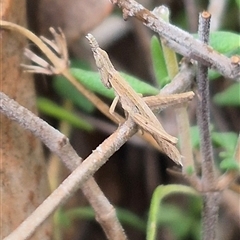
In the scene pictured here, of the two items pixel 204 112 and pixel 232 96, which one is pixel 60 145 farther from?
pixel 232 96

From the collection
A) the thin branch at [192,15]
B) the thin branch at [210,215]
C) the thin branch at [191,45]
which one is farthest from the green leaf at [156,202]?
the thin branch at [192,15]

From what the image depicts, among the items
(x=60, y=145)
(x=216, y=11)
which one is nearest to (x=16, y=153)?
(x=60, y=145)

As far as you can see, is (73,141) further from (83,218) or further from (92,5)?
(92,5)

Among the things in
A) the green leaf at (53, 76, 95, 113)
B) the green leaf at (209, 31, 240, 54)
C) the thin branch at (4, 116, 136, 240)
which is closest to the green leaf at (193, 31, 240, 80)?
the green leaf at (209, 31, 240, 54)

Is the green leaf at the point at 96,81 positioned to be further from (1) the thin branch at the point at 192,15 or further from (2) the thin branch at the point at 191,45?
(1) the thin branch at the point at 192,15

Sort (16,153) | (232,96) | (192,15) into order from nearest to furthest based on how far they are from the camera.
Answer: (16,153) → (232,96) → (192,15)

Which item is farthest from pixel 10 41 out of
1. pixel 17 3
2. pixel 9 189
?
pixel 9 189
